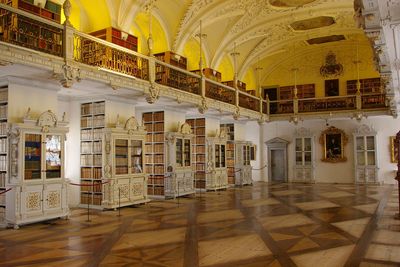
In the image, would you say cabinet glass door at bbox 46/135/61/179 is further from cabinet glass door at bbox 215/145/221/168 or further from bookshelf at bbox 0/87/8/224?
cabinet glass door at bbox 215/145/221/168

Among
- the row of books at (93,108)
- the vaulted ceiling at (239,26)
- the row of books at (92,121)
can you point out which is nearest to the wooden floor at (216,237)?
the row of books at (92,121)

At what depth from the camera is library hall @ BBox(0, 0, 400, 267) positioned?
6.62 meters

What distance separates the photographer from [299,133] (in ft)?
68.6

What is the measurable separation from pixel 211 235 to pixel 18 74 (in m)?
5.47

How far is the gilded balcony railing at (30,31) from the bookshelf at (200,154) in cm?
886

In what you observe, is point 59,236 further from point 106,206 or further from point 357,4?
point 357,4

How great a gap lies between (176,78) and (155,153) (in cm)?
302

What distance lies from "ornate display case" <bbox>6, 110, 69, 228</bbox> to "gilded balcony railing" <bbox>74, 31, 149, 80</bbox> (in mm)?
1666

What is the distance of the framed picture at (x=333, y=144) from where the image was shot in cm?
1995

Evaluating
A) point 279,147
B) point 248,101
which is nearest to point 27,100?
point 248,101

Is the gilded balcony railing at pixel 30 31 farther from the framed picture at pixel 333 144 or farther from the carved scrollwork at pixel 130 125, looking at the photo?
the framed picture at pixel 333 144

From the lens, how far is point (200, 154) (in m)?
16.3

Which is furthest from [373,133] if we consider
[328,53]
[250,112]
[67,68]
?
[67,68]

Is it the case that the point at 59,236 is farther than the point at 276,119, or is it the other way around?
the point at 276,119
